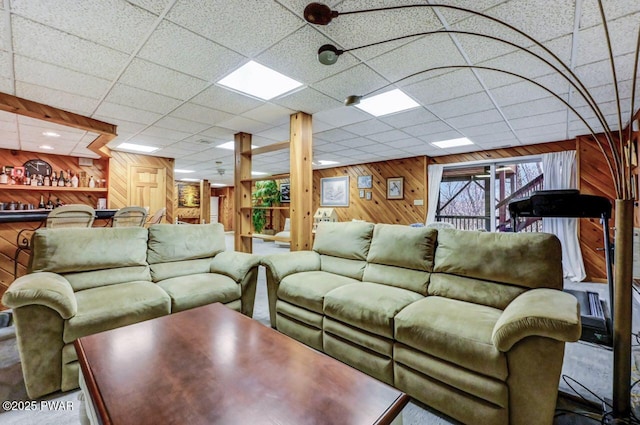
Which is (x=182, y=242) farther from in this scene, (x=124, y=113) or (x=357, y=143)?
(x=357, y=143)

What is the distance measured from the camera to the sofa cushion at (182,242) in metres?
2.85

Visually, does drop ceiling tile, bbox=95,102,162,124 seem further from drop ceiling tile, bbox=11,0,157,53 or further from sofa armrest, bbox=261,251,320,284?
sofa armrest, bbox=261,251,320,284

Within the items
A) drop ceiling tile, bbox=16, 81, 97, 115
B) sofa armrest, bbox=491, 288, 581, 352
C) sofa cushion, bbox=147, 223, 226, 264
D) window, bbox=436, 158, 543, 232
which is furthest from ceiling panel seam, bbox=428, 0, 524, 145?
drop ceiling tile, bbox=16, 81, 97, 115

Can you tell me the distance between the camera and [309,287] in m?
2.42

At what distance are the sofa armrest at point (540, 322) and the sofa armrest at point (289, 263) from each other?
1812 millimetres

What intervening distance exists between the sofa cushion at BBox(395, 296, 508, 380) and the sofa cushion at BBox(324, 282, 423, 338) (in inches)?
3.3

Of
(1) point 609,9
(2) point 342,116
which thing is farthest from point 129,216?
(1) point 609,9

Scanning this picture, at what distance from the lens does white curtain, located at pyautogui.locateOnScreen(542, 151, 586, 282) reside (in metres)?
→ 4.80

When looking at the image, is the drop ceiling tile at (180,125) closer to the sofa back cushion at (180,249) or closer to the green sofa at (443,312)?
the sofa back cushion at (180,249)

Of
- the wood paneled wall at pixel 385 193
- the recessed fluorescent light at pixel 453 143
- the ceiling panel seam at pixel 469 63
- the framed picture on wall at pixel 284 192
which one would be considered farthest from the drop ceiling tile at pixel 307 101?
the framed picture on wall at pixel 284 192

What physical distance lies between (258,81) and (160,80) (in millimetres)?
924

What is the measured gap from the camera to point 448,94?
3.09 m

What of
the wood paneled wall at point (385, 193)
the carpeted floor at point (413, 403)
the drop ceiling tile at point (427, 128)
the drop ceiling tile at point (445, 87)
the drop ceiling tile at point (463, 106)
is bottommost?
the carpeted floor at point (413, 403)

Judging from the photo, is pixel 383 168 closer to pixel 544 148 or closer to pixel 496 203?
pixel 496 203
